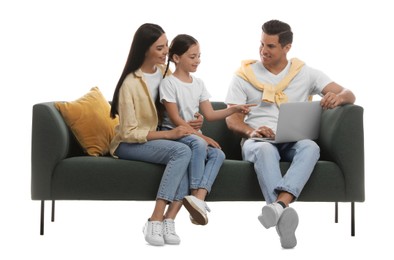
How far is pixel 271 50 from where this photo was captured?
5.01m

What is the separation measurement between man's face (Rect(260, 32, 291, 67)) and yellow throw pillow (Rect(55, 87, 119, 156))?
39.3 inches

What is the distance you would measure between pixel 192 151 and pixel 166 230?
1.45ft

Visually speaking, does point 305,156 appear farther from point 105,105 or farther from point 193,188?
point 105,105

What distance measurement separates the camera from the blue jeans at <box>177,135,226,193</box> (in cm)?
448

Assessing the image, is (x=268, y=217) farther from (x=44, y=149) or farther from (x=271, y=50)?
(x=44, y=149)

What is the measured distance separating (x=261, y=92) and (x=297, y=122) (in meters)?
0.39

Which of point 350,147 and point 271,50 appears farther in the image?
point 271,50

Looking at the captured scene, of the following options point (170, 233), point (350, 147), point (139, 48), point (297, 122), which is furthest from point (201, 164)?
point (350, 147)

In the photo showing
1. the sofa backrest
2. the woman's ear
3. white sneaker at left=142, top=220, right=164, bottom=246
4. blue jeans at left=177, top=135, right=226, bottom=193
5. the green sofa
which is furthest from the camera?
the sofa backrest

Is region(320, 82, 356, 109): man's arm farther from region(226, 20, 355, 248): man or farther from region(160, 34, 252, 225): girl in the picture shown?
region(160, 34, 252, 225): girl

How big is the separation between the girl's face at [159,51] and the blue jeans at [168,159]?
0.45 m

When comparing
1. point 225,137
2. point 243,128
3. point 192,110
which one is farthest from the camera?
point 225,137

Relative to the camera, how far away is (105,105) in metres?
5.08

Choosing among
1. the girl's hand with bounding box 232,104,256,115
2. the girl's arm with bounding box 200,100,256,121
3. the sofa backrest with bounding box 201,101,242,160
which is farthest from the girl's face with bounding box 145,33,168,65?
the sofa backrest with bounding box 201,101,242,160
